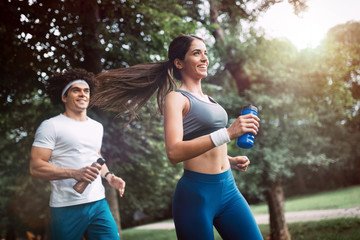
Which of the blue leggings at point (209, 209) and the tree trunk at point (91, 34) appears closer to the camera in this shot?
the blue leggings at point (209, 209)

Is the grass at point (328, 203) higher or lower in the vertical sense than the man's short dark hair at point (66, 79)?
lower

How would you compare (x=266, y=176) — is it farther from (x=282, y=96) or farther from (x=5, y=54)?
(x=5, y=54)

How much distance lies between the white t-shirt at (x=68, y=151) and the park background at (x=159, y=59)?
951 mm

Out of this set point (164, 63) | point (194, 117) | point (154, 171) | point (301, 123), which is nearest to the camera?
point (194, 117)

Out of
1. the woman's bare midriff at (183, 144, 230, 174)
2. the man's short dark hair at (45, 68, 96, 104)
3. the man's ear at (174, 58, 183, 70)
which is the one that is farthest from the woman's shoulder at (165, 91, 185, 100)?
the man's short dark hair at (45, 68, 96, 104)

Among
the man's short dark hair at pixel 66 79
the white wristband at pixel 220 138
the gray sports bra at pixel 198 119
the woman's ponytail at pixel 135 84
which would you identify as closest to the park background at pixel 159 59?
the woman's ponytail at pixel 135 84

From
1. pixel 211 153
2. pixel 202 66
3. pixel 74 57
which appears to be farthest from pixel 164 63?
pixel 74 57

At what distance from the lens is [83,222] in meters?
2.98

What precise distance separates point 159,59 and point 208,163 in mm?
4825

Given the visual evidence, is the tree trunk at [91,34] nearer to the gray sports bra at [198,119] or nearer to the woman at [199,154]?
the woman at [199,154]

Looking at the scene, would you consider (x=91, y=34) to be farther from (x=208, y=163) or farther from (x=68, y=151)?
(x=208, y=163)

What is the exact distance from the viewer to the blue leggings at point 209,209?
2.45 metres

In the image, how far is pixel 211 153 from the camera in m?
2.62

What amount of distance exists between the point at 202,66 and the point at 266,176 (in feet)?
25.2
